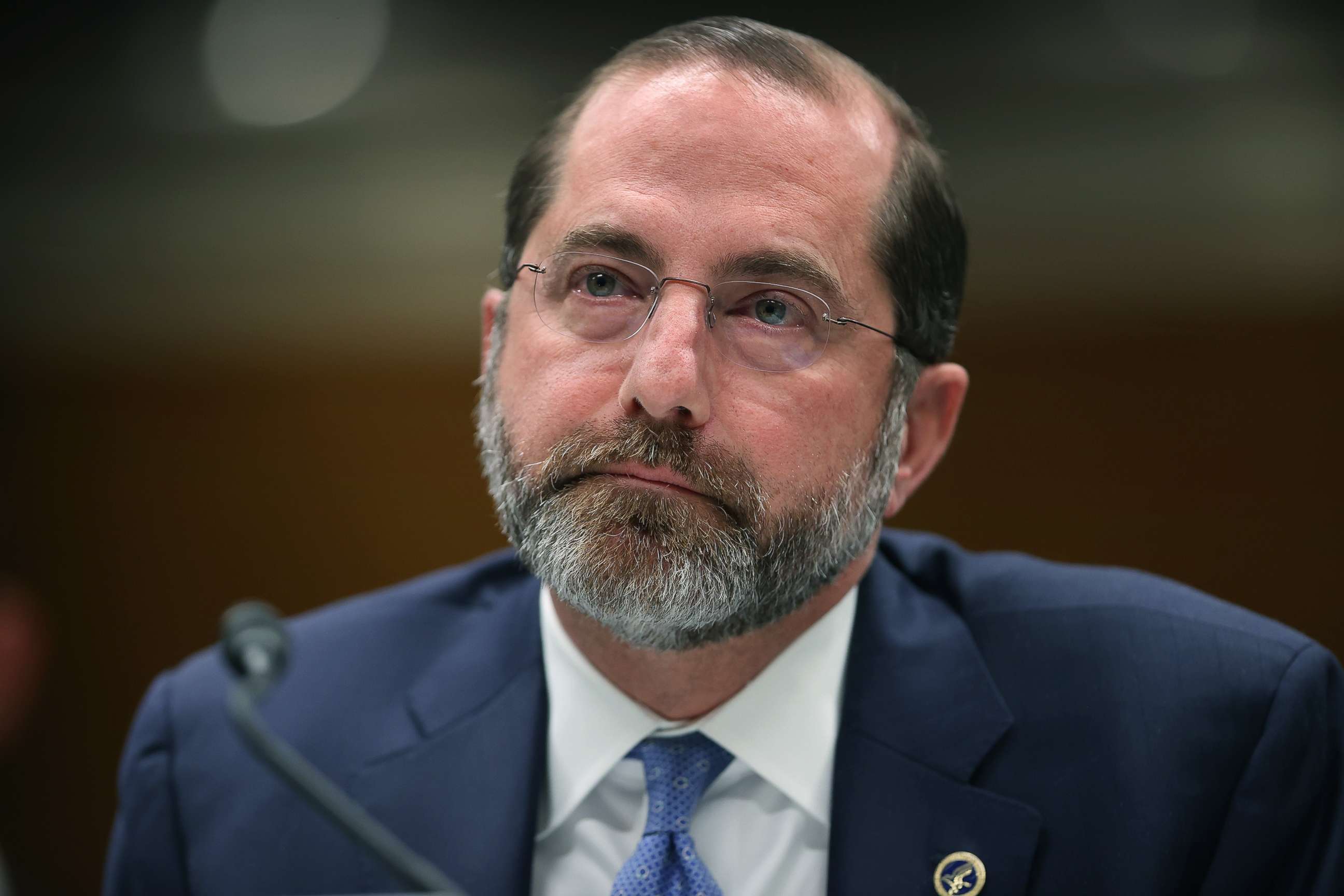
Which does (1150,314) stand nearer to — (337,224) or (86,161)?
(337,224)

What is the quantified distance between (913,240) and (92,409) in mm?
3705

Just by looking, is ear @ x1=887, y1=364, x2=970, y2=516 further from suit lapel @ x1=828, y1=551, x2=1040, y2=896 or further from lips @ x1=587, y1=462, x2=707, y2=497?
lips @ x1=587, y1=462, x2=707, y2=497

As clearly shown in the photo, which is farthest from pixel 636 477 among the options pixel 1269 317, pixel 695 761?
pixel 1269 317

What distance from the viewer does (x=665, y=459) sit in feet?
4.59

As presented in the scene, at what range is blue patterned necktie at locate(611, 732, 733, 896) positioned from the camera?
148cm

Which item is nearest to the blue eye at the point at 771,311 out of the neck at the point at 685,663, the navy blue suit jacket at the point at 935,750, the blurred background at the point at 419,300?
the neck at the point at 685,663

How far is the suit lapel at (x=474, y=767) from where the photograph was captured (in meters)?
1.56

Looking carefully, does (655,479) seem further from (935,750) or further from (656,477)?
(935,750)

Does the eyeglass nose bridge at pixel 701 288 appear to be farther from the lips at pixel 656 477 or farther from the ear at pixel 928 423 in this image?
the ear at pixel 928 423

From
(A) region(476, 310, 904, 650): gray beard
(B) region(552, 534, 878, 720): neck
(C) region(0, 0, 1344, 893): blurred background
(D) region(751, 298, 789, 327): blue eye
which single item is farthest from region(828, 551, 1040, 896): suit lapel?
(C) region(0, 0, 1344, 893): blurred background

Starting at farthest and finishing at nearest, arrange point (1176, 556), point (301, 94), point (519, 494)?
point (301, 94), point (1176, 556), point (519, 494)

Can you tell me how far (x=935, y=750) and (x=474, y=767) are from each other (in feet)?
2.12

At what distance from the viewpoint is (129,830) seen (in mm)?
1719

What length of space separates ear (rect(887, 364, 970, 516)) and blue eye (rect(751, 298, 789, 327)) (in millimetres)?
316
